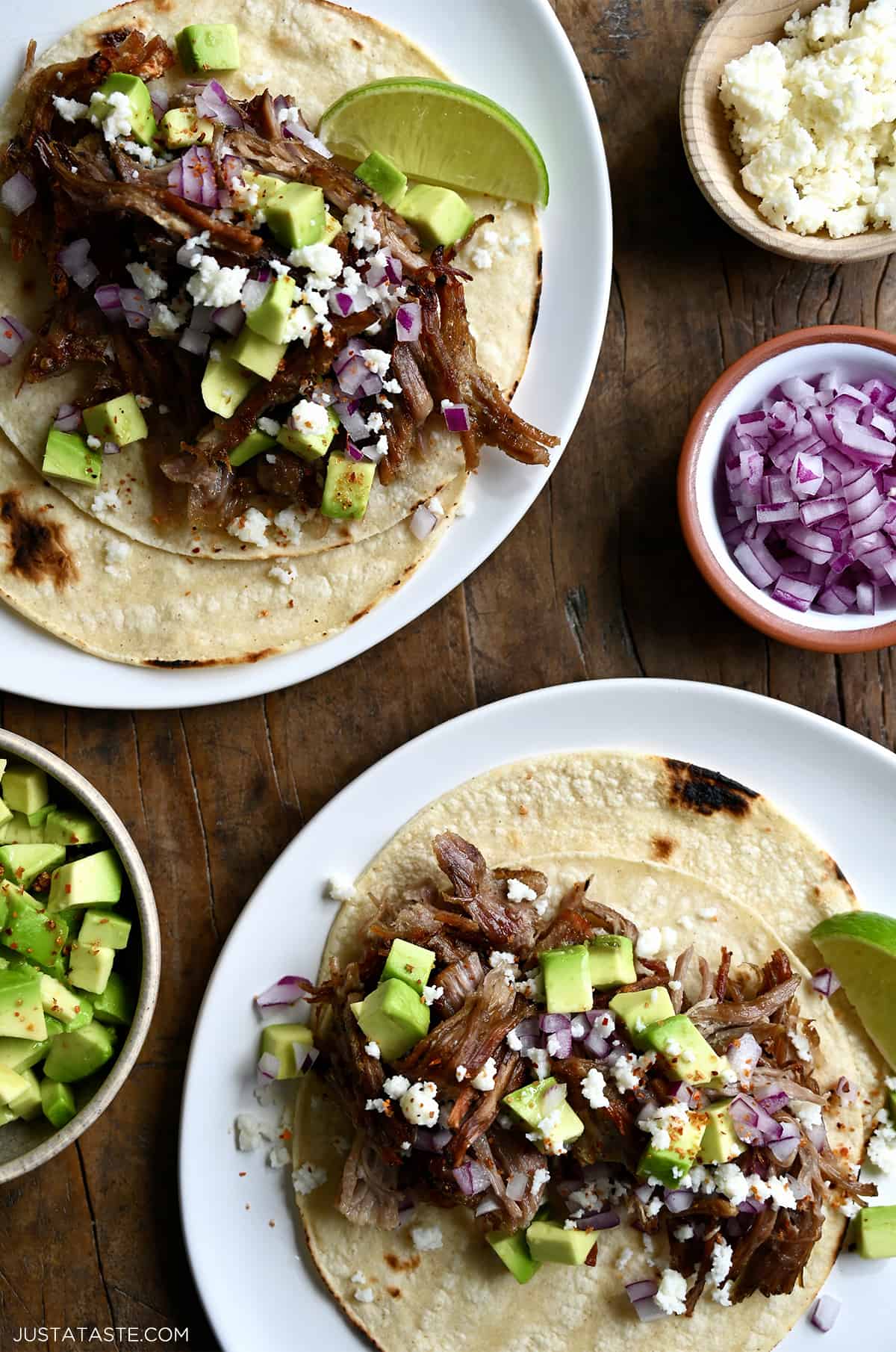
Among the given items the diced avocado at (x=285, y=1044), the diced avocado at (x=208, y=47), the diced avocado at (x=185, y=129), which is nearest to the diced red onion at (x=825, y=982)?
the diced avocado at (x=285, y=1044)

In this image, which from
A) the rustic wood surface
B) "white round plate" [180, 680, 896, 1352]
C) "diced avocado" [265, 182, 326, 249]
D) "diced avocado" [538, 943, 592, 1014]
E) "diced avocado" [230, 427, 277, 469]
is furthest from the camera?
the rustic wood surface

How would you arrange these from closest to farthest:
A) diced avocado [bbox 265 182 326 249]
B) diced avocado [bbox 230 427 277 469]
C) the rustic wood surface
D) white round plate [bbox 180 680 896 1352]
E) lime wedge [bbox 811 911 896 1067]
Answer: diced avocado [bbox 265 182 326 249] < diced avocado [bbox 230 427 277 469] < lime wedge [bbox 811 911 896 1067] < white round plate [bbox 180 680 896 1352] < the rustic wood surface

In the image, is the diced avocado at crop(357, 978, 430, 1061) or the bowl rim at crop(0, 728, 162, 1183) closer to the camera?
the diced avocado at crop(357, 978, 430, 1061)

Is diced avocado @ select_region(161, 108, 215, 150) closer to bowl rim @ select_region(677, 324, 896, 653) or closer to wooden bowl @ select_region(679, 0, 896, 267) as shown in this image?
wooden bowl @ select_region(679, 0, 896, 267)

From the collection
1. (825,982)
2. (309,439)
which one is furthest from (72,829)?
(825,982)

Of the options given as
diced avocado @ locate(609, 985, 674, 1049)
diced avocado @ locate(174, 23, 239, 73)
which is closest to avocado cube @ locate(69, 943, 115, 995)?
diced avocado @ locate(609, 985, 674, 1049)

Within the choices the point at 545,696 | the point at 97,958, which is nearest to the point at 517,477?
the point at 545,696

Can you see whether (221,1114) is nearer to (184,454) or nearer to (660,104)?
(184,454)

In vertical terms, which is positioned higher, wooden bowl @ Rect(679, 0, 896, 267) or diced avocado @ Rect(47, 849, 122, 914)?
wooden bowl @ Rect(679, 0, 896, 267)

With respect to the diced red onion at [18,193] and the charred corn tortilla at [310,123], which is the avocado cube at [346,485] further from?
the diced red onion at [18,193]
